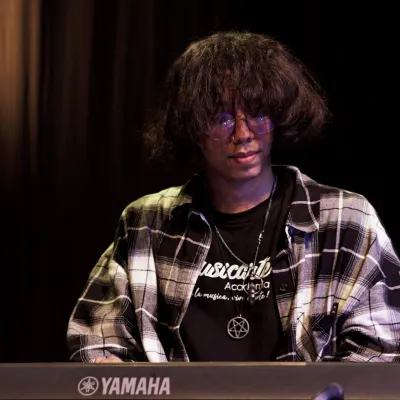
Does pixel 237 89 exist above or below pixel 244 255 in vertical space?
above

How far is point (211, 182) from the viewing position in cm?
159

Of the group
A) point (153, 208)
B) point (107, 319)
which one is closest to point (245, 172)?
point (153, 208)

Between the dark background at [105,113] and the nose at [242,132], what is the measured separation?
653mm

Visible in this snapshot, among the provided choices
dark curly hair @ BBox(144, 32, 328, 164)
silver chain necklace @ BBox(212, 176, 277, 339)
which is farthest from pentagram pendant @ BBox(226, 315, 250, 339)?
dark curly hair @ BBox(144, 32, 328, 164)

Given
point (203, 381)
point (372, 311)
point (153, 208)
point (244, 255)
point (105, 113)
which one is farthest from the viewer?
point (105, 113)

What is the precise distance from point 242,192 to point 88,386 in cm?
80

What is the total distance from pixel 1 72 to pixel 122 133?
15.2 inches

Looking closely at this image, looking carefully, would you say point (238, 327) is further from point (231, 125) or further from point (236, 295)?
point (231, 125)

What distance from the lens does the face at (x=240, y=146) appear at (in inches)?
56.5

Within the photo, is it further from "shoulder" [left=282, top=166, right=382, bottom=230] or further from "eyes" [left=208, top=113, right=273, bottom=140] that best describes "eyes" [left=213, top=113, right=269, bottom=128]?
"shoulder" [left=282, top=166, right=382, bottom=230]

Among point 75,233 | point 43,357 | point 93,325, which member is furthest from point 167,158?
point 43,357

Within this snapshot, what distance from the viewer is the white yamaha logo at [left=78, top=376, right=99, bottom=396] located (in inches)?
31.0

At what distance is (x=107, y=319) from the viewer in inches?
59.6

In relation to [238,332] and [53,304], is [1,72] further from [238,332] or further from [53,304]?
[238,332]
